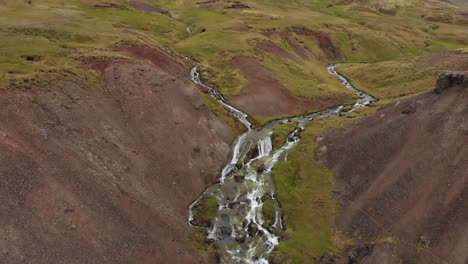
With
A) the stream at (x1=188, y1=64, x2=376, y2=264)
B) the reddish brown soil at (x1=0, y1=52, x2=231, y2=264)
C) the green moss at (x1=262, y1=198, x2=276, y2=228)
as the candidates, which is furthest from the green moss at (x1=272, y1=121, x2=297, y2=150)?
the green moss at (x1=262, y1=198, x2=276, y2=228)

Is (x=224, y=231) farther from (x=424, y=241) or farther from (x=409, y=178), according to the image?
(x=409, y=178)

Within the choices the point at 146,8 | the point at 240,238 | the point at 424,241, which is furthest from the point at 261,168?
the point at 146,8

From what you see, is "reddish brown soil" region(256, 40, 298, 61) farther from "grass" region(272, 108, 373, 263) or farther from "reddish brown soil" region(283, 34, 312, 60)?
"grass" region(272, 108, 373, 263)

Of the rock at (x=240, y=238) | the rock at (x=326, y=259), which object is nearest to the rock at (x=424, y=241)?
the rock at (x=326, y=259)

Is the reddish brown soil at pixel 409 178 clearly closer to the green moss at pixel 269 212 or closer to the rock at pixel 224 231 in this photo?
the green moss at pixel 269 212

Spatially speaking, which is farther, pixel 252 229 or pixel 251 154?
pixel 251 154

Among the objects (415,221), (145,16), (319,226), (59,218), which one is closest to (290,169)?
(319,226)
